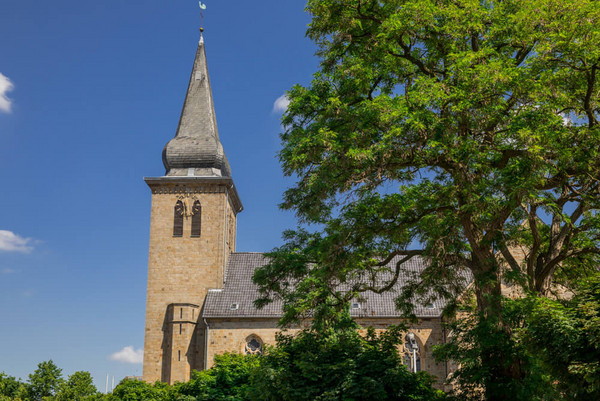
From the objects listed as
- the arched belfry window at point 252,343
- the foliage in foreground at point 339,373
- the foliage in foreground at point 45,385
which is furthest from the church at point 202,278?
the foliage in foreground at point 339,373

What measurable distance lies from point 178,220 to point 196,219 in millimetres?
1200

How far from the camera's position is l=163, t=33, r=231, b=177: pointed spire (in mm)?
43562

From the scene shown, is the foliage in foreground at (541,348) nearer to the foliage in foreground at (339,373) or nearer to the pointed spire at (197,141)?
the foliage in foreground at (339,373)

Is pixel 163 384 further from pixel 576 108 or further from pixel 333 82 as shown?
pixel 576 108

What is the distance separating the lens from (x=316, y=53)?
55.2 feet

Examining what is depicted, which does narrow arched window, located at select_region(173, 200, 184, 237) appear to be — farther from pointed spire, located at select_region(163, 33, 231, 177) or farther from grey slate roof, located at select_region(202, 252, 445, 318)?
grey slate roof, located at select_region(202, 252, 445, 318)

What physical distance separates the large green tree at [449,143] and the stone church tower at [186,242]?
23.7 m

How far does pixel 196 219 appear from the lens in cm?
4241

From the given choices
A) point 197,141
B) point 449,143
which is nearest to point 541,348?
point 449,143

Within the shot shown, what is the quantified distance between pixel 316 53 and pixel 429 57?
292cm

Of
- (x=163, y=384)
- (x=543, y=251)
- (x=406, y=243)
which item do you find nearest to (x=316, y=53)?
(x=406, y=243)

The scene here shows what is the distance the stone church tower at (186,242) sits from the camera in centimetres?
3909

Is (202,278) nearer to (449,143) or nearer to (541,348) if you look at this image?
(449,143)

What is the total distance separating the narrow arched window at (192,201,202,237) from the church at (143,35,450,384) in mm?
66
